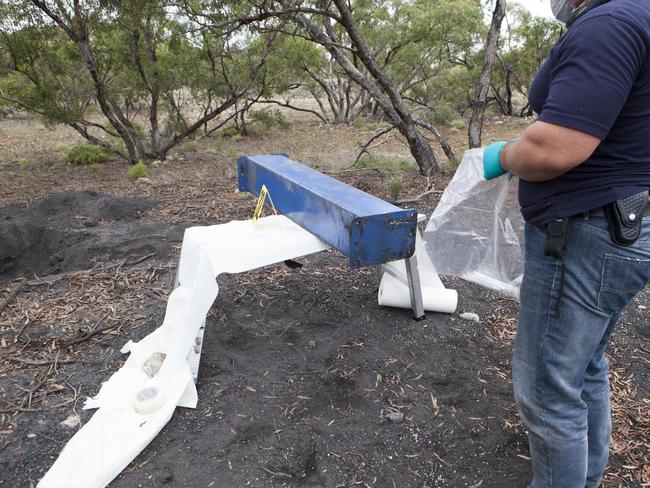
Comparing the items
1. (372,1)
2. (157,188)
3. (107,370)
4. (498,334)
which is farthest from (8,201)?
(372,1)

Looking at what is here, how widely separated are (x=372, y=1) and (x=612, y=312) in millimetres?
14080

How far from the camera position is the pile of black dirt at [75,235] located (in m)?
4.04

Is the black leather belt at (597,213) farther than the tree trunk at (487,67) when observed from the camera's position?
No

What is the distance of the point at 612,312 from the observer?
1.36m

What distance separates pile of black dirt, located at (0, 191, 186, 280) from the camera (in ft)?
13.2

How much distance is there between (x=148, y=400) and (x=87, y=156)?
8774 millimetres

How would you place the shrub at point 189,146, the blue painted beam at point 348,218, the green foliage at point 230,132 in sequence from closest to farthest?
the blue painted beam at point 348,218, the shrub at point 189,146, the green foliage at point 230,132

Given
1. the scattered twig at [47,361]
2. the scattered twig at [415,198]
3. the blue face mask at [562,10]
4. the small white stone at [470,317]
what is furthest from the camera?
the scattered twig at [415,198]

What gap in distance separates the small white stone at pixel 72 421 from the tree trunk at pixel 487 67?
5973 millimetres

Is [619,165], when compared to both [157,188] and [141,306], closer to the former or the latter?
[141,306]

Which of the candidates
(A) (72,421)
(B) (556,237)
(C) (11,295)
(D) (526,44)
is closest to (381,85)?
(C) (11,295)

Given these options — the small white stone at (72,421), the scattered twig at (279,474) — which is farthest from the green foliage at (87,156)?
the scattered twig at (279,474)

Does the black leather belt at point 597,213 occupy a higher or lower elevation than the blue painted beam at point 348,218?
higher

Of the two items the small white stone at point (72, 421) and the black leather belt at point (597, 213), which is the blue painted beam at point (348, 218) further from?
the small white stone at point (72, 421)
